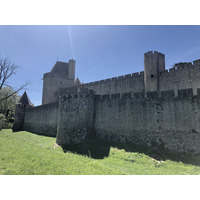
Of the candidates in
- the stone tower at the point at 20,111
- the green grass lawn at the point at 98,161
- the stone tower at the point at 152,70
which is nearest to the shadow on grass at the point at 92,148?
the green grass lawn at the point at 98,161

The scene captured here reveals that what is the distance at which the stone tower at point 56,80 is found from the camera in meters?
29.8

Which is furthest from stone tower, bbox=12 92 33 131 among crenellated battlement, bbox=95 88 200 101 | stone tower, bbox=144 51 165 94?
stone tower, bbox=144 51 165 94

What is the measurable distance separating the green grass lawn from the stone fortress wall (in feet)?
3.09

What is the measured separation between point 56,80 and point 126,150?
83.3 ft

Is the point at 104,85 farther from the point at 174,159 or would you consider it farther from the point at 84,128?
the point at 174,159

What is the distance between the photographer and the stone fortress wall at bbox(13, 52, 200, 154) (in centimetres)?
816

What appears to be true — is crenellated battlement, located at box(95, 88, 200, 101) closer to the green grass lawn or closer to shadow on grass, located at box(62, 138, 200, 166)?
shadow on grass, located at box(62, 138, 200, 166)

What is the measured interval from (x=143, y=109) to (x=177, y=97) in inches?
92.8

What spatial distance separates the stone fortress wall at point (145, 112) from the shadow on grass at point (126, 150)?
387 millimetres

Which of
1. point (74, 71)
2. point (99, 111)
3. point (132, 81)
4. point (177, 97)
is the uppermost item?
point (74, 71)

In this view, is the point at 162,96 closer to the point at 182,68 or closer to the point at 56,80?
the point at 182,68

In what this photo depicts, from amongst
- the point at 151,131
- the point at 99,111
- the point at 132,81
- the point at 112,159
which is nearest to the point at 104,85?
the point at 132,81

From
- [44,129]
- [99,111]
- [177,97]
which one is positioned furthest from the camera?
[44,129]

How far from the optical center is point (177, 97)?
8641 mm
